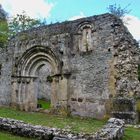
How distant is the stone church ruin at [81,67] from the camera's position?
15.1 meters

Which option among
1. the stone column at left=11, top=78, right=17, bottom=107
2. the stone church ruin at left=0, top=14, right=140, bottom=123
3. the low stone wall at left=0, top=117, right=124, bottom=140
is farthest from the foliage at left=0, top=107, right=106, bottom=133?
the stone column at left=11, top=78, right=17, bottom=107

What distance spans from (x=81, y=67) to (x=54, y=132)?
7881mm

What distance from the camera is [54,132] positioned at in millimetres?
9078

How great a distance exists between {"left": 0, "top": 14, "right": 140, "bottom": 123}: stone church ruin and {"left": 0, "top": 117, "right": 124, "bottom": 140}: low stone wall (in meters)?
4.52

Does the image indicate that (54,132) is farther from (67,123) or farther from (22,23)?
(22,23)

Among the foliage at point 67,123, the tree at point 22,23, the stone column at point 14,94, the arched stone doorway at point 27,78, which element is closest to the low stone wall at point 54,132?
the foliage at point 67,123

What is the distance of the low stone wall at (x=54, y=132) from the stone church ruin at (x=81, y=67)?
452 centimetres

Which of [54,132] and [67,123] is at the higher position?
[67,123]

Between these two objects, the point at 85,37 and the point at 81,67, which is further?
the point at 85,37

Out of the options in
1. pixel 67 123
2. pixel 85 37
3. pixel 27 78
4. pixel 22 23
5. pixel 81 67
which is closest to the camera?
pixel 67 123

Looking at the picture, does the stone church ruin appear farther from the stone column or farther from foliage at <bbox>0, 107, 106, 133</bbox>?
foliage at <bbox>0, 107, 106, 133</bbox>

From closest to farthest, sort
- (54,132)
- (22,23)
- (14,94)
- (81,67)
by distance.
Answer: (54,132) < (81,67) < (14,94) < (22,23)

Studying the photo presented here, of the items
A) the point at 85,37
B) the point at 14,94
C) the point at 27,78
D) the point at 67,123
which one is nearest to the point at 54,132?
the point at 67,123

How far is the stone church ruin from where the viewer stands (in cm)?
1511
